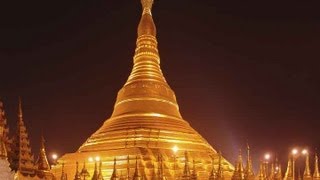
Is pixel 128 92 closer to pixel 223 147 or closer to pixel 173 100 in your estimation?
pixel 173 100

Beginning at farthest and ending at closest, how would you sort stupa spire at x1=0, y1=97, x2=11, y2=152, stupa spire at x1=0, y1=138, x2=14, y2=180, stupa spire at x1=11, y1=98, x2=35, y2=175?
stupa spire at x1=11, y1=98, x2=35, y2=175, stupa spire at x1=0, y1=97, x2=11, y2=152, stupa spire at x1=0, y1=138, x2=14, y2=180

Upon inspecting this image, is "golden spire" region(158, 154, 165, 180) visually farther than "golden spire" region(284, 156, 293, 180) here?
No

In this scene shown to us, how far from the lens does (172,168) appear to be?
77.1 feet

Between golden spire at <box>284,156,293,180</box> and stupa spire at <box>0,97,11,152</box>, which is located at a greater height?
stupa spire at <box>0,97,11,152</box>

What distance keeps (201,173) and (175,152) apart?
1.49m

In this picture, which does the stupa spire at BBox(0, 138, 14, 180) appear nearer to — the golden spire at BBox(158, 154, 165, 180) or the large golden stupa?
the large golden stupa

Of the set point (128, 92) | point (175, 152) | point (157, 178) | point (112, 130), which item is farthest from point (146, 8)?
point (157, 178)

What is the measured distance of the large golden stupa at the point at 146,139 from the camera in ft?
76.2

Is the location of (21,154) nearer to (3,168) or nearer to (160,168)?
(3,168)

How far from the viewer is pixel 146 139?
994 inches

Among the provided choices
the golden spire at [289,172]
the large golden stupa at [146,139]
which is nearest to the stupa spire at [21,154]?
the large golden stupa at [146,139]

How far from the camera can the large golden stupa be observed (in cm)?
2323

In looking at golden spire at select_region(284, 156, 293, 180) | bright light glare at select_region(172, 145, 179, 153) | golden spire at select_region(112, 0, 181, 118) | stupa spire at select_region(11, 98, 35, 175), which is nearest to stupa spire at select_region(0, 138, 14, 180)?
stupa spire at select_region(11, 98, 35, 175)

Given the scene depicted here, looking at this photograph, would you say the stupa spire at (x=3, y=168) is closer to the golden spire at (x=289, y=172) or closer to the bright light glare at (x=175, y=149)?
the bright light glare at (x=175, y=149)
